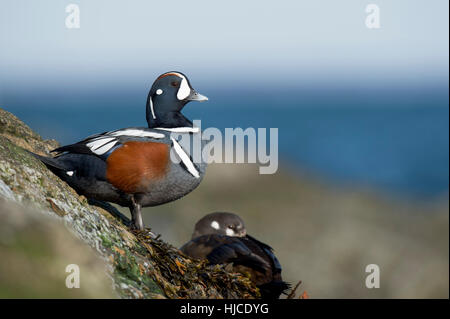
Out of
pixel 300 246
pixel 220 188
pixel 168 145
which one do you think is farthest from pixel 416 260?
pixel 168 145

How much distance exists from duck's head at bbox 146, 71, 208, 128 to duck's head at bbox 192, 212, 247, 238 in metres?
1.69

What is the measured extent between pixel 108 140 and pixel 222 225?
2.41m

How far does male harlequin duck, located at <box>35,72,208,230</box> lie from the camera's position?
214 inches

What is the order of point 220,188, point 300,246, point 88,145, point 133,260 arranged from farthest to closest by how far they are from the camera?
point 220,188 < point 300,246 < point 88,145 < point 133,260

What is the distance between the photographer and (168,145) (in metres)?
5.75

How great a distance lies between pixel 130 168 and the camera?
5.55 meters

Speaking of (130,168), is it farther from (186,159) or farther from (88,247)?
(88,247)

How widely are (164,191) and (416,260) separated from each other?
35.6 feet

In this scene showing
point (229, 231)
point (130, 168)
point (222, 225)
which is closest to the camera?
point (130, 168)

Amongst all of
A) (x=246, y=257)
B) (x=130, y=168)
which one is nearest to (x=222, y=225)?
(x=246, y=257)

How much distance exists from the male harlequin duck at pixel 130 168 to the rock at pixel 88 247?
0.20 meters

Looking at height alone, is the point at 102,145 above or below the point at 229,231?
above
